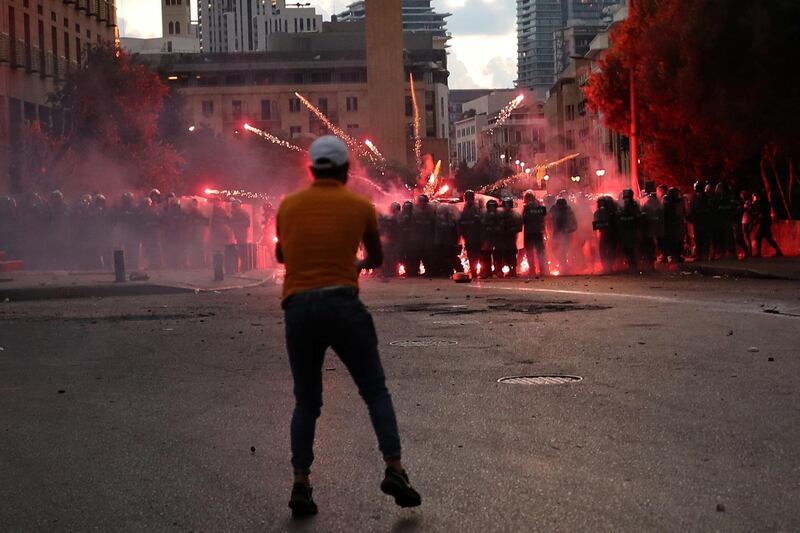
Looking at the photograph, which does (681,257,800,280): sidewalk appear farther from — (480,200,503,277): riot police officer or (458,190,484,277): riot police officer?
(458,190,484,277): riot police officer

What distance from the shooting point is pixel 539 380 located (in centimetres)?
1152

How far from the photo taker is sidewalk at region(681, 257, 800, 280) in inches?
1042

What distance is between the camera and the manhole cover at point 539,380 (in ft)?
37.3

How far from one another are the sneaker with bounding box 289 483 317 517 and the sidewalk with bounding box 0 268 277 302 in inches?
778

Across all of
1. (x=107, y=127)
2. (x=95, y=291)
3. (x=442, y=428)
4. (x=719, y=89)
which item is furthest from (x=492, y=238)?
(x=107, y=127)

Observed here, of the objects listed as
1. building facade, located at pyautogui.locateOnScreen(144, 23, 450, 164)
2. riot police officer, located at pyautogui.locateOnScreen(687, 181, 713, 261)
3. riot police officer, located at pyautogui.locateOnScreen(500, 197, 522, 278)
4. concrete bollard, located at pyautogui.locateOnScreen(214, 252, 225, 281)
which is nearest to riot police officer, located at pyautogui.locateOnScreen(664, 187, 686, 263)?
riot police officer, located at pyautogui.locateOnScreen(687, 181, 713, 261)

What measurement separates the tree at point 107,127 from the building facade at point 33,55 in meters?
1.48

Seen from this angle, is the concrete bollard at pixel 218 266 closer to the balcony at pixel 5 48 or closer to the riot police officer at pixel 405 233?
the riot police officer at pixel 405 233

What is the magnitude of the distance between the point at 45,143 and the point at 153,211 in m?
16.5

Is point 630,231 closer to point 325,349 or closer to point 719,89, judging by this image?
point 719,89

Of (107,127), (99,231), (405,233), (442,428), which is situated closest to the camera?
(442,428)

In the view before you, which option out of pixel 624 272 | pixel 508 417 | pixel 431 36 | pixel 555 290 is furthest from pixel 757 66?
pixel 431 36

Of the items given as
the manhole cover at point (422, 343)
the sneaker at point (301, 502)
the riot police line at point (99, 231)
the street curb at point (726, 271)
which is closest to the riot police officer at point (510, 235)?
the street curb at point (726, 271)

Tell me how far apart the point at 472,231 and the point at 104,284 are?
8231mm
